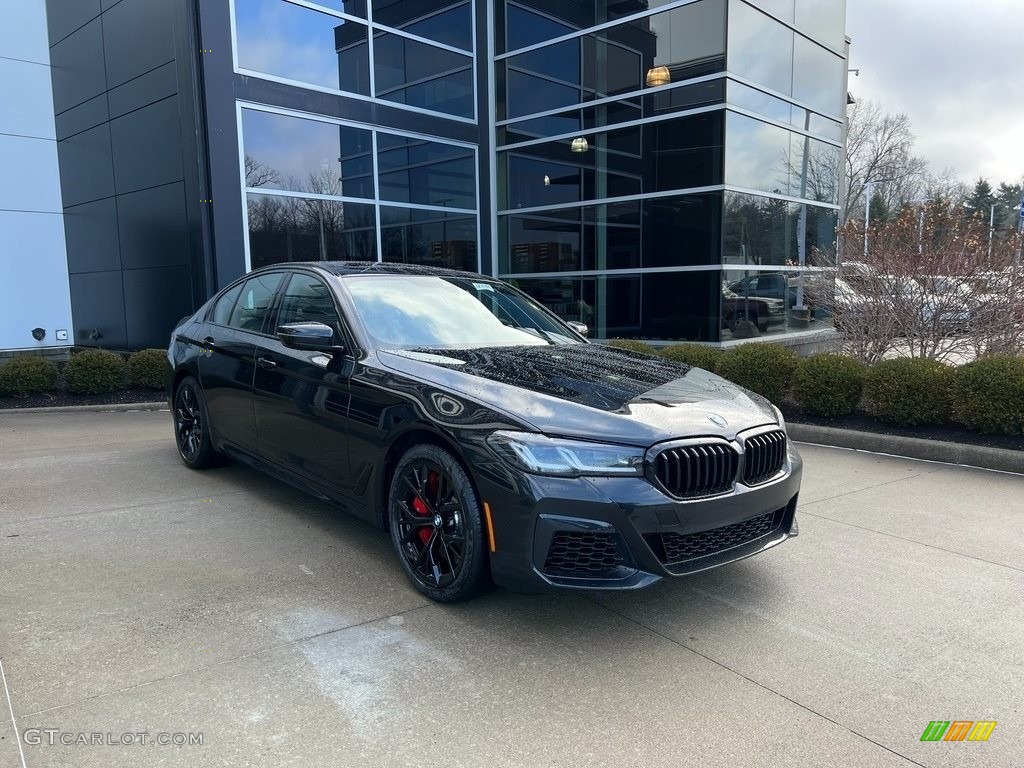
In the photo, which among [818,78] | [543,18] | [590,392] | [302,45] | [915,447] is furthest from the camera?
[818,78]

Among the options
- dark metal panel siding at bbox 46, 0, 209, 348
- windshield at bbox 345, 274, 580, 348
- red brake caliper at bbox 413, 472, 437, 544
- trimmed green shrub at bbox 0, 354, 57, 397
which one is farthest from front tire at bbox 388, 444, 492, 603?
dark metal panel siding at bbox 46, 0, 209, 348

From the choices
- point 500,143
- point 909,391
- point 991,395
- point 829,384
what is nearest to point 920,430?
point 909,391

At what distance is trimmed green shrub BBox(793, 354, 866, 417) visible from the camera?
23.9 ft

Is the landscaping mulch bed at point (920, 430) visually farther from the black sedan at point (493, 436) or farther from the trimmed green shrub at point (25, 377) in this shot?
the trimmed green shrub at point (25, 377)

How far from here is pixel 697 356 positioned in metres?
8.52

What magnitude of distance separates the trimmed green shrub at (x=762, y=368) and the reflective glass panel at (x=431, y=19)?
8360 mm

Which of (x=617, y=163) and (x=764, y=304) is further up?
(x=617, y=163)

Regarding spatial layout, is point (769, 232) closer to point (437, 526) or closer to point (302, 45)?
point (302, 45)

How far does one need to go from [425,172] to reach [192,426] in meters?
8.14

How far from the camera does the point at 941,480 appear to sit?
585 centimetres

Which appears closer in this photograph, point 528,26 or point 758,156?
point 758,156

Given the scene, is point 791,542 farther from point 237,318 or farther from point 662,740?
point 237,318

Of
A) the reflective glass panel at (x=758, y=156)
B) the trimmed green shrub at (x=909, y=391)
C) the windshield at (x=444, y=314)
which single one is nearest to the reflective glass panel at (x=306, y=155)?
the reflective glass panel at (x=758, y=156)

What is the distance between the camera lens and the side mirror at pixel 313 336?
3944mm
